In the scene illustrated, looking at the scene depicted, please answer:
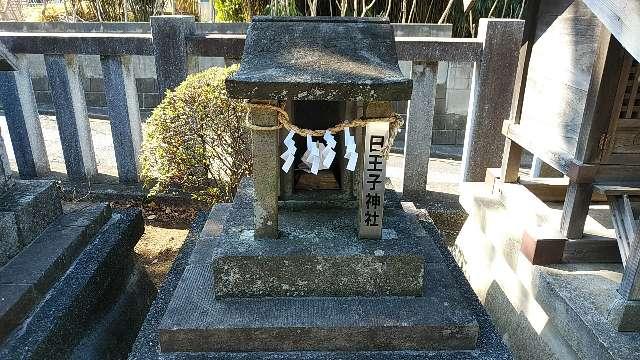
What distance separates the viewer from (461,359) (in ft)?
7.75

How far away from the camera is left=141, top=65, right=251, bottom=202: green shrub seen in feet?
13.5

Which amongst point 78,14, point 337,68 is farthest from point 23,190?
point 78,14

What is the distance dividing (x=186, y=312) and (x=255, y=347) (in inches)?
16.2

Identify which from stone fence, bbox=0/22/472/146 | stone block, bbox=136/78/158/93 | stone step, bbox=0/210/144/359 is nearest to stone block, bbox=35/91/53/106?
stone fence, bbox=0/22/472/146

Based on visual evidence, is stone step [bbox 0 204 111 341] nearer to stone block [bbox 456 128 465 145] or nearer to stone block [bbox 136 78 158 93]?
→ stone block [bbox 136 78 158 93]

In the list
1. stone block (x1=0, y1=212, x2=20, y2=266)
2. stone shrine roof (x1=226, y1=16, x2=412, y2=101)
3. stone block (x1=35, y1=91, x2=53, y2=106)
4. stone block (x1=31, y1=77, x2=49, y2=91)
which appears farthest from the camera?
stone block (x1=35, y1=91, x2=53, y2=106)

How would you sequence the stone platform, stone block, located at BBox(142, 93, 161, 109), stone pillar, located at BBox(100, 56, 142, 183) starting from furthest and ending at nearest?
stone block, located at BBox(142, 93, 161, 109) < stone pillar, located at BBox(100, 56, 142, 183) < the stone platform

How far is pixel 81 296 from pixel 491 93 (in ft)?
12.4

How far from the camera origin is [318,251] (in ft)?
8.16

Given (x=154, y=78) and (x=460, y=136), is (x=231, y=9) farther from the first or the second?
(x=460, y=136)

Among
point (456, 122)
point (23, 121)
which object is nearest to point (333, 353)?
point (23, 121)

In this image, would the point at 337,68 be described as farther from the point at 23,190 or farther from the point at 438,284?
the point at 23,190

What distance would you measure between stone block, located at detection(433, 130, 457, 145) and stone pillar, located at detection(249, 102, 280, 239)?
5.62 meters

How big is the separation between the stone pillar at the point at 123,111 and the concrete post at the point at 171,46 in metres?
0.48
